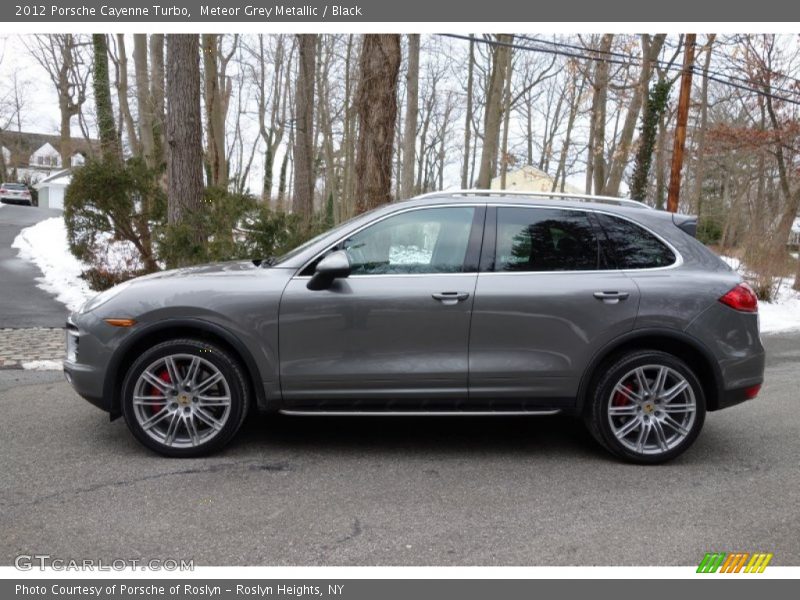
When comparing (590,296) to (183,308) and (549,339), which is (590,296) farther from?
(183,308)

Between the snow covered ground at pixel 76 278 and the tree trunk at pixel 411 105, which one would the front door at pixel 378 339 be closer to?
the snow covered ground at pixel 76 278

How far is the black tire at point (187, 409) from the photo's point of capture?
4.59m

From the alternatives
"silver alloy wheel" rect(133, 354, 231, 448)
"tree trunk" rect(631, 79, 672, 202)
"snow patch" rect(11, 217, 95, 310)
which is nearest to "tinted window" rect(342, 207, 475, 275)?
"silver alloy wheel" rect(133, 354, 231, 448)

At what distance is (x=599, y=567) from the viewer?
338 centimetres

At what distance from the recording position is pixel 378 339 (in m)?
4.62

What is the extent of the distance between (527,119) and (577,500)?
4585cm

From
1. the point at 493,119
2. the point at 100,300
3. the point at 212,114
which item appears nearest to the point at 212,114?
the point at 212,114

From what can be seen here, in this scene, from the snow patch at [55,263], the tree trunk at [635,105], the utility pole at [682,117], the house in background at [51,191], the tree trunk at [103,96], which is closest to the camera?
the snow patch at [55,263]

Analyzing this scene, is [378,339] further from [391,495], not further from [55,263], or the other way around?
[55,263]

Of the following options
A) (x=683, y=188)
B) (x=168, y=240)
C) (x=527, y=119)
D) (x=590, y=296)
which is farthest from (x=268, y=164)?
(x=590, y=296)

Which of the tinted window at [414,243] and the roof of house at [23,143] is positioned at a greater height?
the roof of house at [23,143]

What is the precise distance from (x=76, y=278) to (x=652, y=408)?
11.5 m

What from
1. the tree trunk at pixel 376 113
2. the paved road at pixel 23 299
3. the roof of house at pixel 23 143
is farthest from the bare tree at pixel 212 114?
the roof of house at pixel 23 143

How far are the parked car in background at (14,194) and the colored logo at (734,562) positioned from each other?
4785cm
